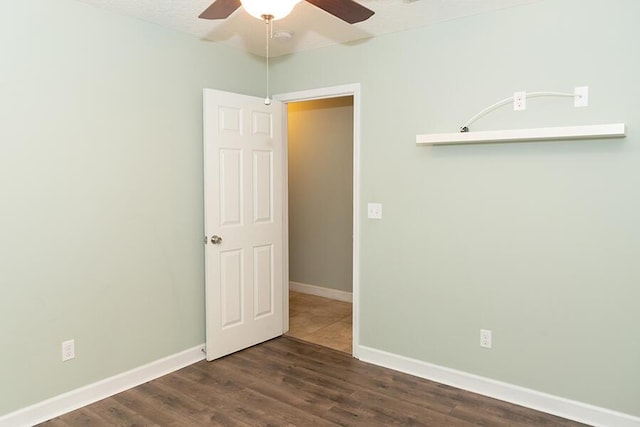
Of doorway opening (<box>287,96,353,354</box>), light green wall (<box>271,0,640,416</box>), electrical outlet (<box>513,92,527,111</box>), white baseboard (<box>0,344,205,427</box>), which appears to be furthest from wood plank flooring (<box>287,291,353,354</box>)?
electrical outlet (<box>513,92,527,111</box>)

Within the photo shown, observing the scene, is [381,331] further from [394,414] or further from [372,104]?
[372,104]

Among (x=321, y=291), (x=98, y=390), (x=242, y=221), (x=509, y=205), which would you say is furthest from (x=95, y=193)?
(x=321, y=291)

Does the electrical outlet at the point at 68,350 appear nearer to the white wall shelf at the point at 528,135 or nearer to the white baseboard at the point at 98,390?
the white baseboard at the point at 98,390

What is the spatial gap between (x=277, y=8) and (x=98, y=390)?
251cm

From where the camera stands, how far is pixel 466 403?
109 inches

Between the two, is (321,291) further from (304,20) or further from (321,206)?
(304,20)

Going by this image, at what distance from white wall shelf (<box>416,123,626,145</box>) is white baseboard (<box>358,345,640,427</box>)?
1.54 metres

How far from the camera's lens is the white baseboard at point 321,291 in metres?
5.13

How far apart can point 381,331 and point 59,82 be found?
8.86 ft

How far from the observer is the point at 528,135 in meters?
2.54

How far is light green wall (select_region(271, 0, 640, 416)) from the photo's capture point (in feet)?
8.04

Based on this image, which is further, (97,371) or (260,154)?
(260,154)

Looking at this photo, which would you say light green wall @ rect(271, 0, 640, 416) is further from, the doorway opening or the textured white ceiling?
the doorway opening

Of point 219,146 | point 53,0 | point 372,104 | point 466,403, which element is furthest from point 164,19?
point 466,403
